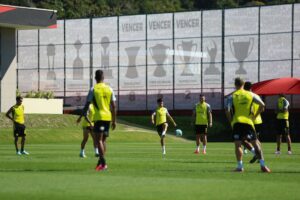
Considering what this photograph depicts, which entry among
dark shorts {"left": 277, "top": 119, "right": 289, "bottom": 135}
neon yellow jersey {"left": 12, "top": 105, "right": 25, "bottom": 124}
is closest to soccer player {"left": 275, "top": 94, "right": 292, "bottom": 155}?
dark shorts {"left": 277, "top": 119, "right": 289, "bottom": 135}

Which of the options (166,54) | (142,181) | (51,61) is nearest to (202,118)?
(142,181)

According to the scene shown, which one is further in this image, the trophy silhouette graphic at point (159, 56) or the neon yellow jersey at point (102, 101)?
the trophy silhouette graphic at point (159, 56)

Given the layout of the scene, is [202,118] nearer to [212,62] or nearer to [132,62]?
[212,62]

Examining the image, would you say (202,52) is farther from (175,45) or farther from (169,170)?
(169,170)

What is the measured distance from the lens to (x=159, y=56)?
246ft

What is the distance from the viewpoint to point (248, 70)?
70.4 m

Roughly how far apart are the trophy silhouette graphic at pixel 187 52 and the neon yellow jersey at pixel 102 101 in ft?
179

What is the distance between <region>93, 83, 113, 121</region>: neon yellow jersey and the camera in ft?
62.5

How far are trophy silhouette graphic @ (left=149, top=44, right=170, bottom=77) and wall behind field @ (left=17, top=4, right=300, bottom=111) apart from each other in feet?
0.29

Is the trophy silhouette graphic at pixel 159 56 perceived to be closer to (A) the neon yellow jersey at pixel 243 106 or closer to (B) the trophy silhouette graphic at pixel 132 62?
(B) the trophy silhouette graphic at pixel 132 62

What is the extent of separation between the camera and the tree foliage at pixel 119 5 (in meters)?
132

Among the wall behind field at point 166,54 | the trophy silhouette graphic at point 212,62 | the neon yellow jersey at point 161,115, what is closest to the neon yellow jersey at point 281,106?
the neon yellow jersey at point 161,115

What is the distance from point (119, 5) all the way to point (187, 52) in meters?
78.3

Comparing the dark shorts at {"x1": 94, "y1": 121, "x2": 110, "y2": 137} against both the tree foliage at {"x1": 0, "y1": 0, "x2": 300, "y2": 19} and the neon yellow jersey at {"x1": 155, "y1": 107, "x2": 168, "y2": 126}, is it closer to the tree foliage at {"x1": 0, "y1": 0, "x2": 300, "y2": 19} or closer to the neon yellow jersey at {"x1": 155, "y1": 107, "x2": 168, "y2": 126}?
the neon yellow jersey at {"x1": 155, "y1": 107, "x2": 168, "y2": 126}
